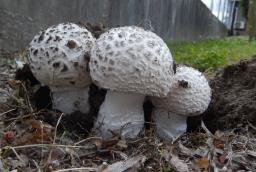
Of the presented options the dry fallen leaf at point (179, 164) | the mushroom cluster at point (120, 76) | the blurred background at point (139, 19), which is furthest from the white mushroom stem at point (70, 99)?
the dry fallen leaf at point (179, 164)

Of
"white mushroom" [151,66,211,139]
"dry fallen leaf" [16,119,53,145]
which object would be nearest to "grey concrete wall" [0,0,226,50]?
"white mushroom" [151,66,211,139]

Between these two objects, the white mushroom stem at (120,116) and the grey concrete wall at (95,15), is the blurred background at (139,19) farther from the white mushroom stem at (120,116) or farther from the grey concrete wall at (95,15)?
the white mushroom stem at (120,116)

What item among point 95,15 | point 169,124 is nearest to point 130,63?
point 169,124

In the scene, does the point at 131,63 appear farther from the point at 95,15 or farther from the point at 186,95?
the point at 95,15

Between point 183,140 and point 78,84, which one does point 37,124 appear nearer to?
point 78,84

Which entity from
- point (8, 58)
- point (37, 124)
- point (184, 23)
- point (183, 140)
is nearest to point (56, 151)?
point (37, 124)

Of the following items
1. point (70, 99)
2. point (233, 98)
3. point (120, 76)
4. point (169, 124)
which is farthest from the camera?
point (233, 98)

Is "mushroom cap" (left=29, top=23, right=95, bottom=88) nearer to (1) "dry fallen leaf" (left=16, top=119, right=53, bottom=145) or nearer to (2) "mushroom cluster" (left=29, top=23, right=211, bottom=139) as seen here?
(2) "mushroom cluster" (left=29, top=23, right=211, bottom=139)
